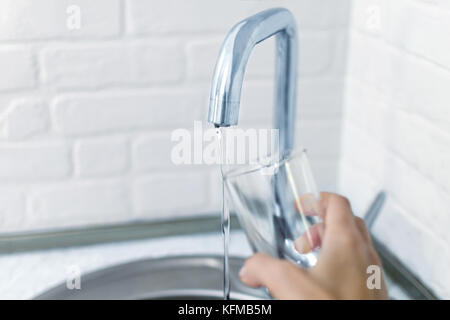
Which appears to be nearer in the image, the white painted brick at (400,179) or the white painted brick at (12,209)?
the white painted brick at (400,179)

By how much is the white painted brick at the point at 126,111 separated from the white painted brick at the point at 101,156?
18mm

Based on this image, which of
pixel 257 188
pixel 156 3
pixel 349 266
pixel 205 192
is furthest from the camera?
pixel 205 192

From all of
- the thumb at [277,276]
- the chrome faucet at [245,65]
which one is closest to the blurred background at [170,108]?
the chrome faucet at [245,65]

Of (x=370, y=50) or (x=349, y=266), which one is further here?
(x=370, y=50)

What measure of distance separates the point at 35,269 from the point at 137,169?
19 cm

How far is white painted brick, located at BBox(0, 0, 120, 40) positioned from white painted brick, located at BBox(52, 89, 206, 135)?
0.28ft

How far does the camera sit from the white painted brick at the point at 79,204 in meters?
0.83

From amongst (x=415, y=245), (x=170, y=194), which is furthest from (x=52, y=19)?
(x=415, y=245)

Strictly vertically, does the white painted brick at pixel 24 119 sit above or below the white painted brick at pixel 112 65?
below

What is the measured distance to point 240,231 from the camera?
90cm

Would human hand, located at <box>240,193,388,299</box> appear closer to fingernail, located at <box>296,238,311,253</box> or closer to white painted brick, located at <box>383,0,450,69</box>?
fingernail, located at <box>296,238,311,253</box>

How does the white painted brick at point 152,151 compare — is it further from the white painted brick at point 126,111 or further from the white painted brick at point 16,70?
the white painted brick at point 16,70
